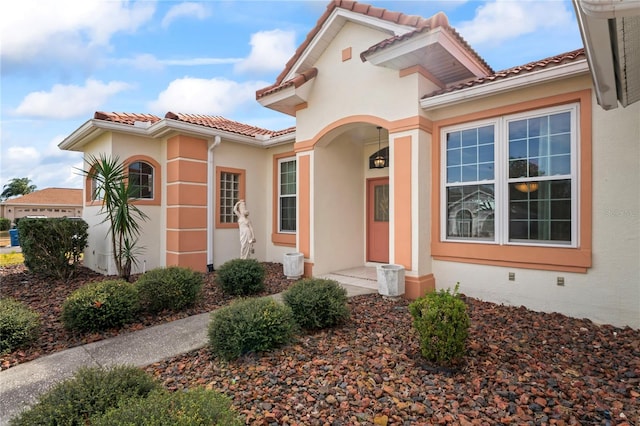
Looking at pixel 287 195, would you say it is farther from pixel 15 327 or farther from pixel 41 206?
pixel 41 206

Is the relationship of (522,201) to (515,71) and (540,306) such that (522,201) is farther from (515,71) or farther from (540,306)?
(515,71)

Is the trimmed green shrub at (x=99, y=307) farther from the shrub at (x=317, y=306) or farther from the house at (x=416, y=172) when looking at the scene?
the house at (x=416, y=172)

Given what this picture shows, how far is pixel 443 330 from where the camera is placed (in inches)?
135

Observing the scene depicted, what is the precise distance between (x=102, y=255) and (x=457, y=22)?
402 inches

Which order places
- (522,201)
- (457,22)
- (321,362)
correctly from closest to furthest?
1. (321,362)
2. (522,201)
3. (457,22)

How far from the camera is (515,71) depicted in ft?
17.5

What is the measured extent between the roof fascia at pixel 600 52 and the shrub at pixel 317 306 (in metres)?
3.94

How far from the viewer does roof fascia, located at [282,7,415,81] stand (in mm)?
6414

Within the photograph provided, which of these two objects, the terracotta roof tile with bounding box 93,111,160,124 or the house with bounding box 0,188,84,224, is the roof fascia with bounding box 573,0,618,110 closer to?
the terracotta roof tile with bounding box 93,111,160,124

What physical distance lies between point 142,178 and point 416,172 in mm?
7227

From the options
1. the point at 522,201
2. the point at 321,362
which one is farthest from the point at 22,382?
the point at 522,201

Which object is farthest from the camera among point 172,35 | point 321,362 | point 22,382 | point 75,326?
point 172,35

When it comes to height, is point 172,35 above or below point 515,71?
above

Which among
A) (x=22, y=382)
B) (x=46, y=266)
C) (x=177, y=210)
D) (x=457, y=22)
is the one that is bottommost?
(x=22, y=382)
